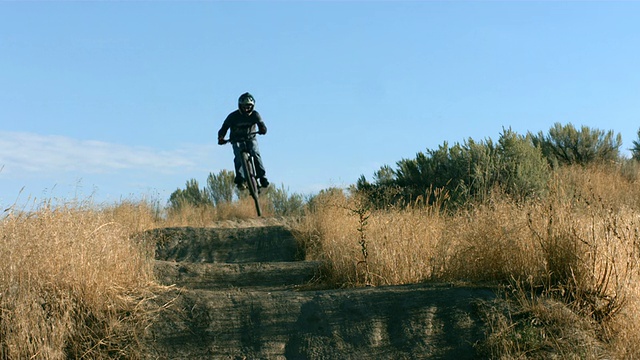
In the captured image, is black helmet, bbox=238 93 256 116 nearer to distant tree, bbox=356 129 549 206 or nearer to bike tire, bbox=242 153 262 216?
bike tire, bbox=242 153 262 216

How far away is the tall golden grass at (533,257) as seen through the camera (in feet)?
23.5

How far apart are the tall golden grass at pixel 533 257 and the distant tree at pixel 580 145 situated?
15.2 metres

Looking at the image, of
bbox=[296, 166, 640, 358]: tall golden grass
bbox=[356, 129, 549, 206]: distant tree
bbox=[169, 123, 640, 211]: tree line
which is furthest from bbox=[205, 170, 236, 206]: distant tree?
bbox=[296, 166, 640, 358]: tall golden grass

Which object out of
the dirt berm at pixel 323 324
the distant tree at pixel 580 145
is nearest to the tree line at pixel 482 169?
the distant tree at pixel 580 145

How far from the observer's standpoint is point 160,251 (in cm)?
1527

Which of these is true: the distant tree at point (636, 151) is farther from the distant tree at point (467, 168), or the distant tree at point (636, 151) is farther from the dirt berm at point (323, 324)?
the dirt berm at point (323, 324)

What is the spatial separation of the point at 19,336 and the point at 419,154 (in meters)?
13.5

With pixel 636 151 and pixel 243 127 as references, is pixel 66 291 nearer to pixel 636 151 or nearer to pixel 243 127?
pixel 243 127

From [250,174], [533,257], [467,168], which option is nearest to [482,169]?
[467,168]

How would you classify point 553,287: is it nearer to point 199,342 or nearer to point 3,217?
point 199,342

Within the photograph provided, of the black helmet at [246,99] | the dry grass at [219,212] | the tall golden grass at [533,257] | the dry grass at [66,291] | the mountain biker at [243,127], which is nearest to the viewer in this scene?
the dry grass at [66,291]

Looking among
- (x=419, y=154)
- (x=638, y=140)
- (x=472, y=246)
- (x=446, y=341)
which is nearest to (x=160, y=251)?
(x=419, y=154)

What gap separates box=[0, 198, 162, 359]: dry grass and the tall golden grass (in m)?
2.73

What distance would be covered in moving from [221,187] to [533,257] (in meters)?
20.7
